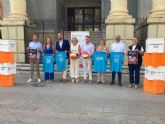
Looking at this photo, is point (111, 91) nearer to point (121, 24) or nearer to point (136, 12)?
point (121, 24)

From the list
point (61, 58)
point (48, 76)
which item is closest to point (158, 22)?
point (61, 58)

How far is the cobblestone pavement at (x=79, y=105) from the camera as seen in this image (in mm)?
6195

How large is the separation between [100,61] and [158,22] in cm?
428

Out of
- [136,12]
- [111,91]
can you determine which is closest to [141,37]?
[136,12]

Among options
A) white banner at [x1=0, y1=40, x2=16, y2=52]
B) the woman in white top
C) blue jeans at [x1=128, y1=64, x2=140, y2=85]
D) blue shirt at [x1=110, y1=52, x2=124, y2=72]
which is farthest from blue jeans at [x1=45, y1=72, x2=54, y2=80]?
blue jeans at [x1=128, y1=64, x2=140, y2=85]

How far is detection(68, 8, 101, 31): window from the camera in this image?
22.7m

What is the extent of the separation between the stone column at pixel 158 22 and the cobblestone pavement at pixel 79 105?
4492 millimetres

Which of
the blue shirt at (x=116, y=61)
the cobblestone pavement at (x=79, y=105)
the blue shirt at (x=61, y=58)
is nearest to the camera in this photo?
the cobblestone pavement at (x=79, y=105)

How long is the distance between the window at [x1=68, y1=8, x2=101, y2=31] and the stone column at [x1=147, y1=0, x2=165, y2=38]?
940 cm

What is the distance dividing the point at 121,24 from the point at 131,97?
6123mm

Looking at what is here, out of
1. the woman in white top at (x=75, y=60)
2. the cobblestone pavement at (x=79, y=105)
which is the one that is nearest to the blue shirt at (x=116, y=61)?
the cobblestone pavement at (x=79, y=105)

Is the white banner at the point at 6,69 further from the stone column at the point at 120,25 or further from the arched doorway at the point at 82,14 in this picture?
the arched doorway at the point at 82,14

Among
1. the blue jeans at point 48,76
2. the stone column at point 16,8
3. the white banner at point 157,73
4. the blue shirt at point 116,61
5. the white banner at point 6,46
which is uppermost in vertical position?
the stone column at point 16,8

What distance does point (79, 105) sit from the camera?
24.0 feet
